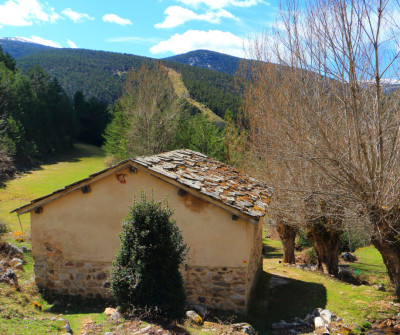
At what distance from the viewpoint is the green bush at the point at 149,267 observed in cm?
785

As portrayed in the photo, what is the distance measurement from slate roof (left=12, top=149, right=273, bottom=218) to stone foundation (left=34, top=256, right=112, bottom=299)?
1.69 m

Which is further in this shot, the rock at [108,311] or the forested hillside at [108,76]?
the forested hillside at [108,76]

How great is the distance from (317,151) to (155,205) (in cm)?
447

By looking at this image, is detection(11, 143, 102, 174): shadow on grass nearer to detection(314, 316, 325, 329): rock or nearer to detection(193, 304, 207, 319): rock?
detection(193, 304, 207, 319): rock

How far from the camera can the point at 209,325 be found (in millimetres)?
8742

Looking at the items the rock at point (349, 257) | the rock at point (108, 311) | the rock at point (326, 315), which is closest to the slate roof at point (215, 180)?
the rock at point (326, 315)

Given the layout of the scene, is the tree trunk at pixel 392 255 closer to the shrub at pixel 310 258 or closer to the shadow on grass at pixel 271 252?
the shrub at pixel 310 258

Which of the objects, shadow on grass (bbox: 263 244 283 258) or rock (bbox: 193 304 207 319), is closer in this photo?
rock (bbox: 193 304 207 319)

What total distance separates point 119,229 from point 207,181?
111 inches

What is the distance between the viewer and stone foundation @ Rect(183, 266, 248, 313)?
387 inches

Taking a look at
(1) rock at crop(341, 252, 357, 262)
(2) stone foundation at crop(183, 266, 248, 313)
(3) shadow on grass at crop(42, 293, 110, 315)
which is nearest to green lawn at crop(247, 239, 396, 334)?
(2) stone foundation at crop(183, 266, 248, 313)

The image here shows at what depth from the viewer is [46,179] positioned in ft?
127

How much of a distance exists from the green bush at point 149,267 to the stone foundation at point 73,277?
8.26 feet

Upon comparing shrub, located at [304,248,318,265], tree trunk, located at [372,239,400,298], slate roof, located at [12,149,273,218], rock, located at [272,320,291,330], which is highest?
slate roof, located at [12,149,273,218]
